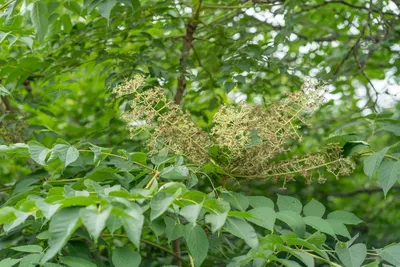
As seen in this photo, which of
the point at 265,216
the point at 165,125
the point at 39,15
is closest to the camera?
the point at 265,216

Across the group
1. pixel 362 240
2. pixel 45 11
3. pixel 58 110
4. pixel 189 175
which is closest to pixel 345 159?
pixel 189 175

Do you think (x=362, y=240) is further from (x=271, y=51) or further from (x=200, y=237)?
(x=200, y=237)

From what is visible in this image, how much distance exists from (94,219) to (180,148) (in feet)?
1.94

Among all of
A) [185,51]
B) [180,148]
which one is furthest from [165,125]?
[185,51]

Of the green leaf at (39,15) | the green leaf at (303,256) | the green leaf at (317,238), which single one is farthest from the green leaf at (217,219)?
the green leaf at (39,15)

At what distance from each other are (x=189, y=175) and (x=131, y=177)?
16cm

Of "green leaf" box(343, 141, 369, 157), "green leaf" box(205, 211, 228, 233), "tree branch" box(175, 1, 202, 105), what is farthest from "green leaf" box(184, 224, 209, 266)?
"tree branch" box(175, 1, 202, 105)

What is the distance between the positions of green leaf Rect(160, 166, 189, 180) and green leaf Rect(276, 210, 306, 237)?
0.88ft

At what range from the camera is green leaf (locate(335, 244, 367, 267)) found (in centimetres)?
147

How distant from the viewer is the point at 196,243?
1.37 metres

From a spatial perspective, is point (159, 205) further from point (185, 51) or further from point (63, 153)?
point (185, 51)

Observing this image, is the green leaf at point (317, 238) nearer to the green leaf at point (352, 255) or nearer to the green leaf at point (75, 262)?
the green leaf at point (352, 255)

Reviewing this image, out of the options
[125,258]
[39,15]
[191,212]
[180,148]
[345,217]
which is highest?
[39,15]

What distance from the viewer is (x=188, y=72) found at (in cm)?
248
